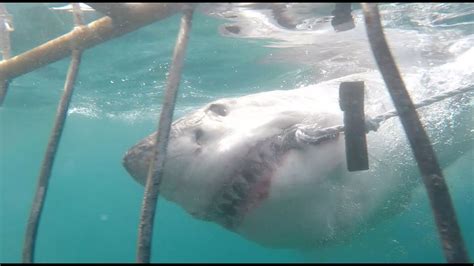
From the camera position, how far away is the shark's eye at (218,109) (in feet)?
14.7

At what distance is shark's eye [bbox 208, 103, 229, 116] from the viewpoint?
176 inches

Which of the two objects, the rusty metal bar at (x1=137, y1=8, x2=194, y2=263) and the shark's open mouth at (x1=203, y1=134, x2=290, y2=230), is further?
the shark's open mouth at (x1=203, y1=134, x2=290, y2=230)

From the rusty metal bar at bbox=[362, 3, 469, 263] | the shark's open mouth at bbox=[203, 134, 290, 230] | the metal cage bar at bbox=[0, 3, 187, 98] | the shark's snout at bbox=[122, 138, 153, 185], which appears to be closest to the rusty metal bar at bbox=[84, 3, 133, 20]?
the metal cage bar at bbox=[0, 3, 187, 98]

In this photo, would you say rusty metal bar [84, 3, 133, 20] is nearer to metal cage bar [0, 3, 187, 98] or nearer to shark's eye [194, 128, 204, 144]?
metal cage bar [0, 3, 187, 98]

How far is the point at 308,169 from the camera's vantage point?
3.94 metres

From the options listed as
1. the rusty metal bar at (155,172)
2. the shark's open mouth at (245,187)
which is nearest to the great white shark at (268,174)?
the shark's open mouth at (245,187)

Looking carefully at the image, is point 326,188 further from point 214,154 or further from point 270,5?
point 270,5

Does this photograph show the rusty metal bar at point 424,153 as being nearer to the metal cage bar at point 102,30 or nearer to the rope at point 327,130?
the rope at point 327,130

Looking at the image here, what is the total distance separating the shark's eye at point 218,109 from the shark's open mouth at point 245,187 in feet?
2.55

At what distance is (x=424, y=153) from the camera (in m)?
2.90

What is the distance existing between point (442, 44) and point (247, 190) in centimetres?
960

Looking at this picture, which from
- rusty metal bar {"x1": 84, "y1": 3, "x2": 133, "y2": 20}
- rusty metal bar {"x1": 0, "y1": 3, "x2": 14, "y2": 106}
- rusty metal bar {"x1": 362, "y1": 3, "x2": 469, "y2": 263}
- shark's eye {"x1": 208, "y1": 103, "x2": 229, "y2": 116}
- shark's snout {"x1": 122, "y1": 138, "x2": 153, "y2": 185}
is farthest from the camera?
rusty metal bar {"x1": 0, "y1": 3, "x2": 14, "y2": 106}

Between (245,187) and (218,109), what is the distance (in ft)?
3.64

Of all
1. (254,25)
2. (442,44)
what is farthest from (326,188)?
(442,44)
